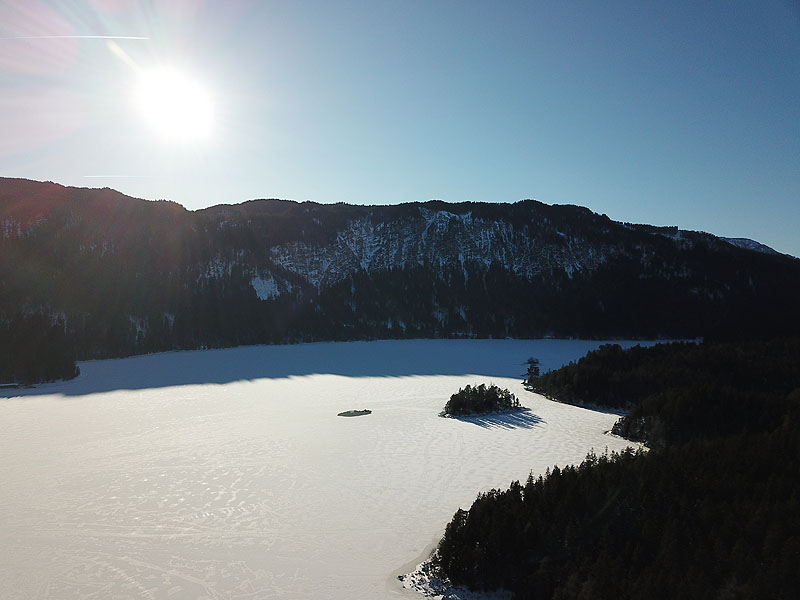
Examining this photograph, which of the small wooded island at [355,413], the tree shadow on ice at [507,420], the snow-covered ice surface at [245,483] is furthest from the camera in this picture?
the small wooded island at [355,413]

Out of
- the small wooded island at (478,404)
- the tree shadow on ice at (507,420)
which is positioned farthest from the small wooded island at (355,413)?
the tree shadow on ice at (507,420)

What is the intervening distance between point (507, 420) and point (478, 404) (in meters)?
2.38

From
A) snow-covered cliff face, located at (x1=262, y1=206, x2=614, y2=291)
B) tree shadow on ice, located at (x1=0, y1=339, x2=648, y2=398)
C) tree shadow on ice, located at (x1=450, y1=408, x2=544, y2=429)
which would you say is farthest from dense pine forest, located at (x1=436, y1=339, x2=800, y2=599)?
snow-covered cliff face, located at (x1=262, y1=206, x2=614, y2=291)

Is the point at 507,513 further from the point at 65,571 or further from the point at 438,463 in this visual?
the point at 65,571

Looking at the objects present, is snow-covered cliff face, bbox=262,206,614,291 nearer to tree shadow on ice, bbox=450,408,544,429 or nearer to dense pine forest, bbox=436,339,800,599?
tree shadow on ice, bbox=450,408,544,429

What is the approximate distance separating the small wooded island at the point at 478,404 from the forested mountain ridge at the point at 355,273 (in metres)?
52.4

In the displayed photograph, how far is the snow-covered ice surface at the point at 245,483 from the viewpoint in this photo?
400 inches

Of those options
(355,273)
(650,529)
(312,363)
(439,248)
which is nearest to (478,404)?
(650,529)

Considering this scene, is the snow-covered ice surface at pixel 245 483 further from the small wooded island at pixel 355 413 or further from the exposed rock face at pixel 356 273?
the exposed rock face at pixel 356 273

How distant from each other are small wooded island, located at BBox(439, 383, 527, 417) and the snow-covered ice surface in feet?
4.35

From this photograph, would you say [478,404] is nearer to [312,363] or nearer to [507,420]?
[507,420]

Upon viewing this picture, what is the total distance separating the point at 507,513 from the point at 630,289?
9512 cm

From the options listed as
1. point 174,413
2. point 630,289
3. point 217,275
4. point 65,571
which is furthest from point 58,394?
point 630,289

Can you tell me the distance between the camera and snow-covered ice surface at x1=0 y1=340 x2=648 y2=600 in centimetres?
1016
